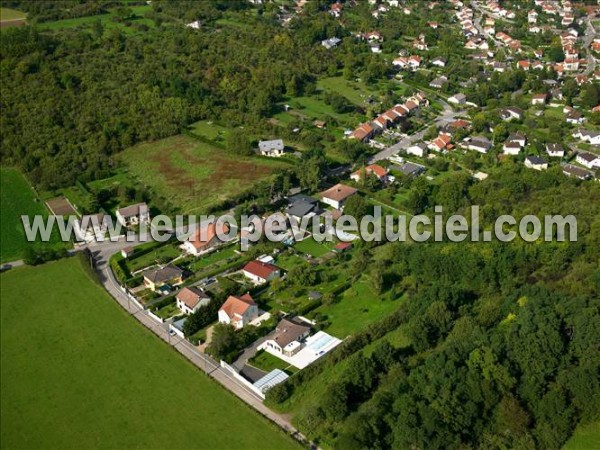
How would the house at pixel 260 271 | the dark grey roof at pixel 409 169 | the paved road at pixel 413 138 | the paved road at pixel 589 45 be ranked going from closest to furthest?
the house at pixel 260 271, the dark grey roof at pixel 409 169, the paved road at pixel 413 138, the paved road at pixel 589 45

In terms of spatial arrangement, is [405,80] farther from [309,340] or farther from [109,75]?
[309,340]

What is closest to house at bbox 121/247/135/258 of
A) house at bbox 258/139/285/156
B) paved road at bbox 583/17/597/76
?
house at bbox 258/139/285/156

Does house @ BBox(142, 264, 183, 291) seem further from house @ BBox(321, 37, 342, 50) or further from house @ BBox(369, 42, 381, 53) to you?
house @ BBox(369, 42, 381, 53)

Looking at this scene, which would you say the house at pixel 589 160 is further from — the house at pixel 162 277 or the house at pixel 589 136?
the house at pixel 162 277

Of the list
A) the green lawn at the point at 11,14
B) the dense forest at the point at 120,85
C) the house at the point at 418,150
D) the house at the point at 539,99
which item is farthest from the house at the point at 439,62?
the green lawn at the point at 11,14

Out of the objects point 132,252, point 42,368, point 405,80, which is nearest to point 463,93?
Answer: point 405,80

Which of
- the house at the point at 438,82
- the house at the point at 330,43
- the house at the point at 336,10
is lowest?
the house at the point at 438,82

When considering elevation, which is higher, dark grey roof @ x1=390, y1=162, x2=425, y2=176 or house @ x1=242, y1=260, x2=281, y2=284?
dark grey roof @ x1=390, y1=162, x2=425, y2=176
